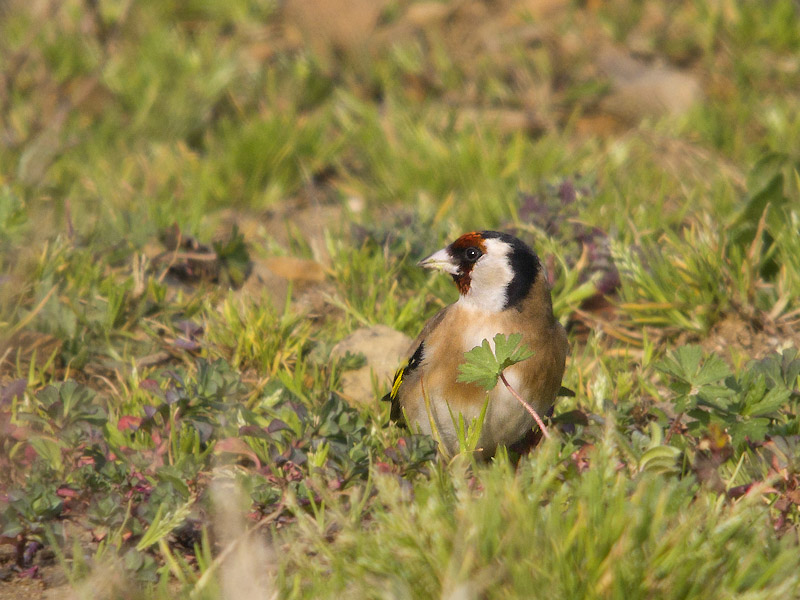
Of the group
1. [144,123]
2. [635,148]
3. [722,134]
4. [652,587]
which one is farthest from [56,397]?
[722,134]

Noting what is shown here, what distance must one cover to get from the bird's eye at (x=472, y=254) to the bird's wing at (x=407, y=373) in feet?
0.75

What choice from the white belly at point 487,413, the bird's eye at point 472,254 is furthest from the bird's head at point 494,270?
the white belly at point 487,413

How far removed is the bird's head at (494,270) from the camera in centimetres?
369

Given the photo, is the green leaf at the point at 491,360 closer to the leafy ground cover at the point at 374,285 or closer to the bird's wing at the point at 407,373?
the leafy ground cover at the point at 374,285

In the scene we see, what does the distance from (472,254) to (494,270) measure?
12 centimetres

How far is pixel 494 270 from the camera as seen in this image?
147 inches

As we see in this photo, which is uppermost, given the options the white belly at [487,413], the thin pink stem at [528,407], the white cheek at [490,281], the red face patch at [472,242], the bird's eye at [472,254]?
the red face patch at [472,242]

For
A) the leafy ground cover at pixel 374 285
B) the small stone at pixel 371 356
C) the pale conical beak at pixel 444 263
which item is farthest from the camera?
the small stone at pixel 371 356

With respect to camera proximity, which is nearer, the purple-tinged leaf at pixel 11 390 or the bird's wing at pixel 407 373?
the purple-tinged leaf at pixel 11 390

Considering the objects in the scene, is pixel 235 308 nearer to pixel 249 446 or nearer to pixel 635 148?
pixel 249 446

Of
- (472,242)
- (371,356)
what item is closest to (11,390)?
(371,356)

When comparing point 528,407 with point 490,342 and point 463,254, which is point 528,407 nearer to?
point 490,342

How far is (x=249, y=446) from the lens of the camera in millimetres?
3525

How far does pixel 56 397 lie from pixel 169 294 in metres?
1.25
